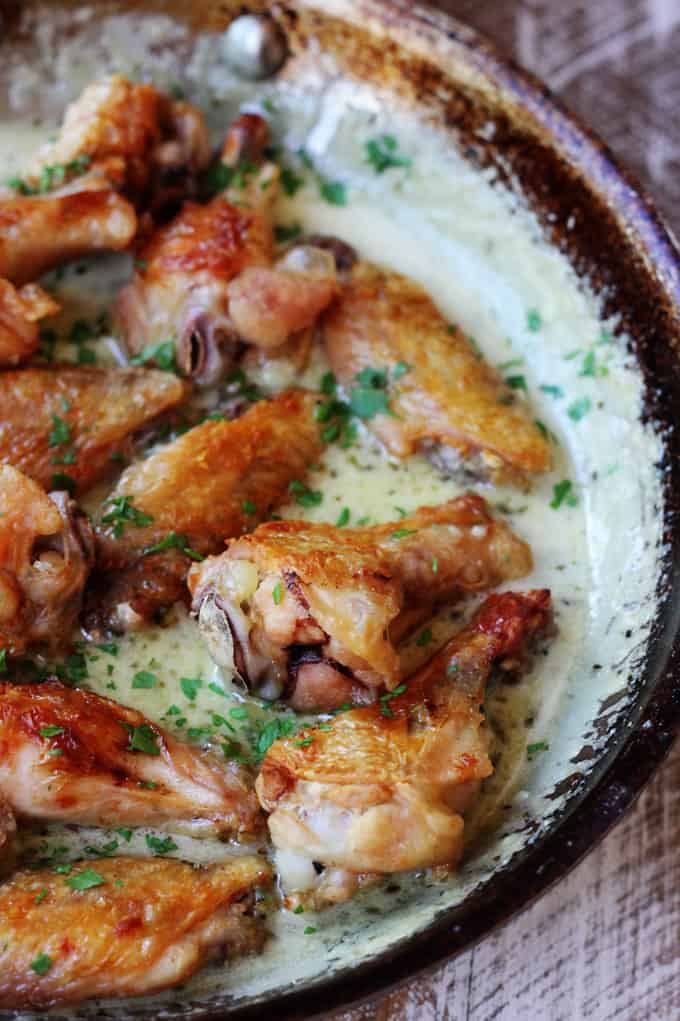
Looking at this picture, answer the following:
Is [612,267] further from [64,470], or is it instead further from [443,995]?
[443,995]

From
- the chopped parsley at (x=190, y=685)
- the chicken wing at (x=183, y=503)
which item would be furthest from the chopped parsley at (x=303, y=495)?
the chopped parsley at (x=190, y=685)

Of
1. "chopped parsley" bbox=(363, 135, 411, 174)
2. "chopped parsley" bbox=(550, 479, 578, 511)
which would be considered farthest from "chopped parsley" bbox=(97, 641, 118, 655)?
"chopped parsley" bbox=(363, 135, 411, 174)

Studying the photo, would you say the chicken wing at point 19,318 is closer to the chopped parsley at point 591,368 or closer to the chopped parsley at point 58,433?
the chopped parsley at point 58,433

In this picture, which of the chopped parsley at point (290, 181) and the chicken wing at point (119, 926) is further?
the chopped parsley at point (290, 181)

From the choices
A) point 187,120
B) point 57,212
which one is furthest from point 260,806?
point 187,120

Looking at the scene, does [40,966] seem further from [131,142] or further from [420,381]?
[131,142]

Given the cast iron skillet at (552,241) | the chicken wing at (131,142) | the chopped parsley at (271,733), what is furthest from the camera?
the chicken wing at (131,142)
